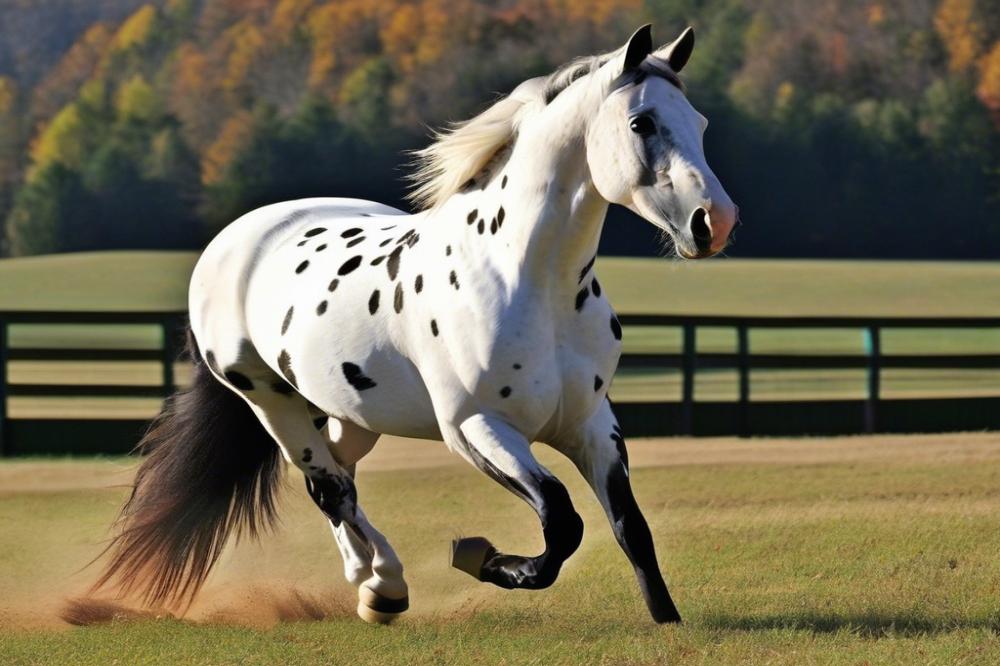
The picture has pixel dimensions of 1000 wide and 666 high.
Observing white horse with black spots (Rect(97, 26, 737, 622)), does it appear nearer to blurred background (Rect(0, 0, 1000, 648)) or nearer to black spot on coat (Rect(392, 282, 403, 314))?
black spot on coat (Rect(392, 282, 403, 314))

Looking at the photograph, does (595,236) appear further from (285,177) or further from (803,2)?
(803,2)

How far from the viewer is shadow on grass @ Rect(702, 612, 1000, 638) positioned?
464cm

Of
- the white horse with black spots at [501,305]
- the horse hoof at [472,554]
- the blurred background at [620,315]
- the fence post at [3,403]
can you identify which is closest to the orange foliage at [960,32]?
the blurred background at [620,315]

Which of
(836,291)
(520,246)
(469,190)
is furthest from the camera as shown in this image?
(836,291)

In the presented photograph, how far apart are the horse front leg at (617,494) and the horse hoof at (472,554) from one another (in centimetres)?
39

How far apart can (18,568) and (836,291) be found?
105 feet

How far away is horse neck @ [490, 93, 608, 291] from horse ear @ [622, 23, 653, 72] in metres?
0.22

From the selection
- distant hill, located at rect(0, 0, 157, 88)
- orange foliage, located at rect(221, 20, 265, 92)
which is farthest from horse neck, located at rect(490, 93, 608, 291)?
distant hill, located at rect(0, 0, 157, 88)

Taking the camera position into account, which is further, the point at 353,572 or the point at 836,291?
the point at 836,291

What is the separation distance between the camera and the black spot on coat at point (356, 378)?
4.86 metres

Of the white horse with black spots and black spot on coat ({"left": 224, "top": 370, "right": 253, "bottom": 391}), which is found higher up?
the white horse with black spots

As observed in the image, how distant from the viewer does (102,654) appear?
4.75 m

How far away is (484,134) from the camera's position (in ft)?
15.3

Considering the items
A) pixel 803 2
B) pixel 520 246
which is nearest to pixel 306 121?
pixel 803 2
